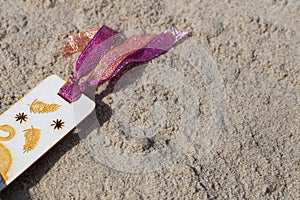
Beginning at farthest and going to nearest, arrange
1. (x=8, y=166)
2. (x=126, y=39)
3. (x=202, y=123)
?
(x=126, y=39), (x=202, y=123), (x=8, y=166)

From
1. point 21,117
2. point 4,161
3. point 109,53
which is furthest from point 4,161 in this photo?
point 109,53

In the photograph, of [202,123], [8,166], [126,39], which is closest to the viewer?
[8,166]

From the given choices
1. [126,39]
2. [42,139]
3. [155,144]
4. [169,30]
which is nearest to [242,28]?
[169,30]

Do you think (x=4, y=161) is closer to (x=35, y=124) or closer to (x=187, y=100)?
(x=35, y=124)

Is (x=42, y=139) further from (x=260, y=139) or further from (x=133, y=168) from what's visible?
(x=260, y=139)

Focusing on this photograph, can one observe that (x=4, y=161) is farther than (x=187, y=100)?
No

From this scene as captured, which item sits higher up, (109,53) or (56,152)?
(109,53)

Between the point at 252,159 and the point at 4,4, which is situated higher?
the point at 4,4
